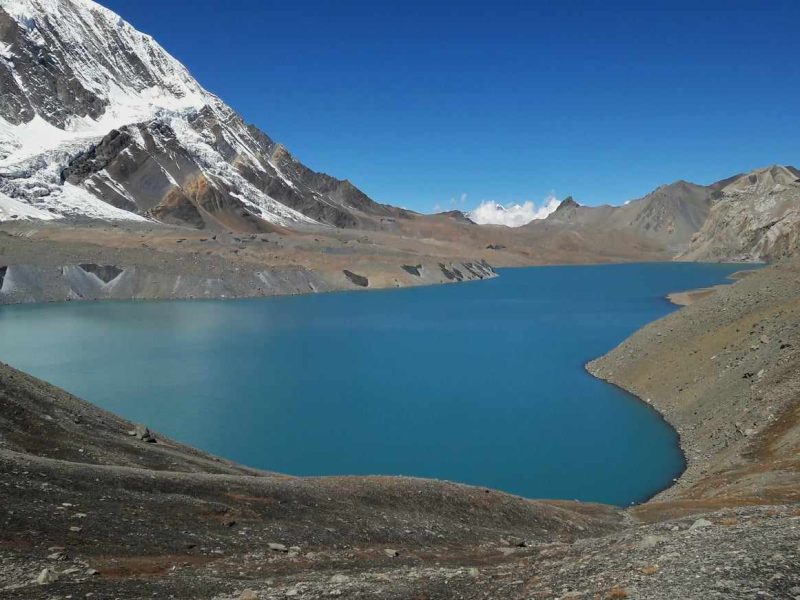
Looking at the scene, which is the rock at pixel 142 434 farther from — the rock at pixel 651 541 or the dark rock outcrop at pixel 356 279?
the dark rock outcrop at pixel 356 279

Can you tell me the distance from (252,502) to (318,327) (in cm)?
7475

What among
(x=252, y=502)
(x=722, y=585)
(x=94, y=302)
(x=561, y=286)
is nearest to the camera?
(x=722, y=585)

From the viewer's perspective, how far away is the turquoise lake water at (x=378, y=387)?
3609 cm

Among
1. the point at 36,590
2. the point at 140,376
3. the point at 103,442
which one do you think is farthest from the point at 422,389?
Result: the point at 36,590

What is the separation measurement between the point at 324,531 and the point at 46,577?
271 inches

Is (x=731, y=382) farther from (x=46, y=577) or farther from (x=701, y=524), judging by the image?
(x=46, y=577)

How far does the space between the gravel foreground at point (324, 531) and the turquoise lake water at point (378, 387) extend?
10028mm

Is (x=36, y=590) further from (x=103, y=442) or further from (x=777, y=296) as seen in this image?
(x=777, y=296)

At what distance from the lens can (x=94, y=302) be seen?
116 m

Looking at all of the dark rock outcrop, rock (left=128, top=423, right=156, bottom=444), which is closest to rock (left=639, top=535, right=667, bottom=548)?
rock (left=128, top=423, right=156, bottom=444)

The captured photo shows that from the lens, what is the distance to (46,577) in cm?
1028

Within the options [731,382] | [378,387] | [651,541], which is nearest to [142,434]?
[651,541]

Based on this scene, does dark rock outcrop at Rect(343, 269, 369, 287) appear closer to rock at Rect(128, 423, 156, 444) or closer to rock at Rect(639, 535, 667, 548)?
rock at Rect(128, 423, 156, 444)

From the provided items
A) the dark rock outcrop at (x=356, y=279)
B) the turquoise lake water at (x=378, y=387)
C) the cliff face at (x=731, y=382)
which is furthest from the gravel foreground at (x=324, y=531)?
the dark rock outcrop at (x=356, y=279)
